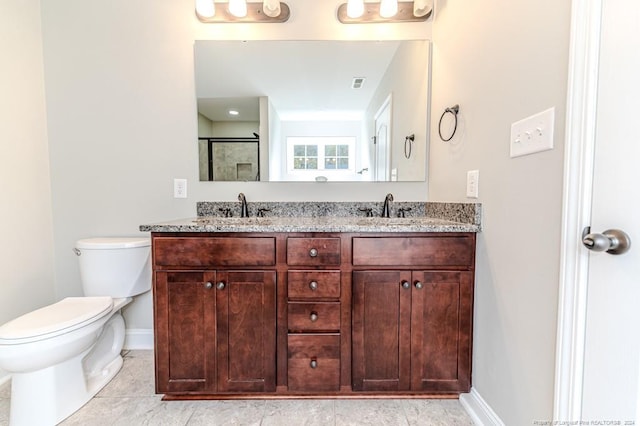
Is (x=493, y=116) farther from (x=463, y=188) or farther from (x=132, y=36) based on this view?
(x=132, y=36)

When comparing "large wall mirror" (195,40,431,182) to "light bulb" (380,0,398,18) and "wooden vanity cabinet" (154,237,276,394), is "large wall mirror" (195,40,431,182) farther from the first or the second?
"wooden vanity cabinet" (154,237,276,394)

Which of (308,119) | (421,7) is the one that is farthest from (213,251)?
(421,7)

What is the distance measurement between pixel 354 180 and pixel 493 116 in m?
0.87

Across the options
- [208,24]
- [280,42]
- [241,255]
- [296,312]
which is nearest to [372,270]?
[296,312]

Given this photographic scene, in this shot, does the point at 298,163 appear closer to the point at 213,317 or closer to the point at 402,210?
the point at 402,210

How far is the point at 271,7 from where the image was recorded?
5.47 feet

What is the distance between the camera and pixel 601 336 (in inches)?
29.2

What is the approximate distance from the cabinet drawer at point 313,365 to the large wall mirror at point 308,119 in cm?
99

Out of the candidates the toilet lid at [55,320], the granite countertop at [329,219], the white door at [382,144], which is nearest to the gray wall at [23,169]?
the toilet lid at [55,320]

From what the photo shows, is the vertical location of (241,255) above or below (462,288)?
above

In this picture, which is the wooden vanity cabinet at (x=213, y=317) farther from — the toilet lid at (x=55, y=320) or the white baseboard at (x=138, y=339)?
the white baseboard at (x=138, y=339)

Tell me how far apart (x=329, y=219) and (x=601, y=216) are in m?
1.14

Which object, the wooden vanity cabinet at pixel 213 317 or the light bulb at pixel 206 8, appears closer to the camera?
the wooden vanity cabinet at pixel 213 317

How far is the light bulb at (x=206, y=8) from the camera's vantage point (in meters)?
1.68
